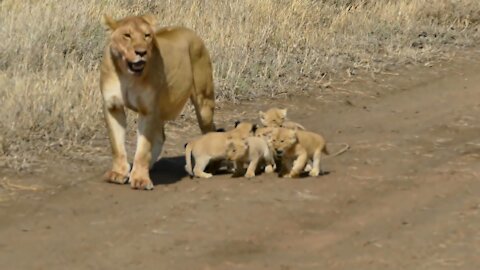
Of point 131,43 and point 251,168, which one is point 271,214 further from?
point 131,43

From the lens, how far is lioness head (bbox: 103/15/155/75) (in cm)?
801

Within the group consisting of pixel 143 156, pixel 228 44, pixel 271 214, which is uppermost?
pixel 143 156

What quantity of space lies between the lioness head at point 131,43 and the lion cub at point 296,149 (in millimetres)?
1173

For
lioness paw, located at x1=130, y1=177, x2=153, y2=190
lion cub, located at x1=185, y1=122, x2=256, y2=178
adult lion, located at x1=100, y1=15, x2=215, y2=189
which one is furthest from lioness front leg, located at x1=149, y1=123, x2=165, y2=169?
lioness paw, located at x1=130, y1=177, x2=153, y2=190

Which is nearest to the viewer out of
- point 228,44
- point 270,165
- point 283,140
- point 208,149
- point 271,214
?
point 271,214

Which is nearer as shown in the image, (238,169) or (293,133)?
(293,133)

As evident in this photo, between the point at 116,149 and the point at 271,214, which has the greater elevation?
the point at 116,149

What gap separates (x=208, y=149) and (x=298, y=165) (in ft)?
2.31

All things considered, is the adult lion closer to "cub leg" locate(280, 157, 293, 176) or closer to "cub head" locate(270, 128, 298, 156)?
"cub head" locate(270, 128, 298, 156)

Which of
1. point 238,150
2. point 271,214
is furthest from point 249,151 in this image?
point 271,214

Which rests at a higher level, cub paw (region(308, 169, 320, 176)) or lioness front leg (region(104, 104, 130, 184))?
lioness front leg (region(104, 104, 130, 184))

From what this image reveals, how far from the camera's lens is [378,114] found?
1129 centimetres

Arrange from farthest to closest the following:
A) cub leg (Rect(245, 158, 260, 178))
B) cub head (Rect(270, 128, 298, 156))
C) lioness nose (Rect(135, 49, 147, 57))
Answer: cub leg (Rect(245, 158, 260, 178)), cub head (Rect(270, 128, 298, 156)), lioness nose (Rect(135, 49, 147, 57))

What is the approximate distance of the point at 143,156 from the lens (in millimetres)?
8250
